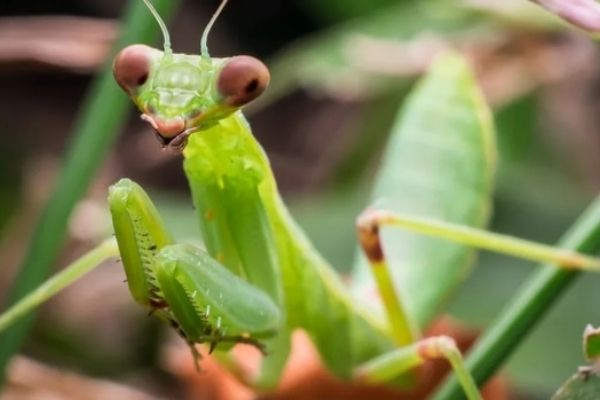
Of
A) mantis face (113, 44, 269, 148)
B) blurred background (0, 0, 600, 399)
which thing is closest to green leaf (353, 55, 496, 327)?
blurred background (0, 0, 600, 399)

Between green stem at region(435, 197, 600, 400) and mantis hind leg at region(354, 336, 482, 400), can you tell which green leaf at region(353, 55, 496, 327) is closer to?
mantis hind leg at region(354, 336, 482, 400)

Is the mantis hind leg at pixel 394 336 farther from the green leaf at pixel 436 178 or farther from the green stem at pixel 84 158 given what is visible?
the green stem at pixel 84 158

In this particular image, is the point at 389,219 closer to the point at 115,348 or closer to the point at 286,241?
the point at 286,241

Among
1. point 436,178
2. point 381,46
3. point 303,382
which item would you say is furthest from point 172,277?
point 381,46

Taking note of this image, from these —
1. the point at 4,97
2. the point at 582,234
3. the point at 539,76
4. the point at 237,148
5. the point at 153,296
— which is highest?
the point at 4,97

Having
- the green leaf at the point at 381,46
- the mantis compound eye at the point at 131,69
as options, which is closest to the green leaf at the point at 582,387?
the mantis compound eye at the point at 131,69

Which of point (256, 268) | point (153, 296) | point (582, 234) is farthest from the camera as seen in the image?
point (256, 268)

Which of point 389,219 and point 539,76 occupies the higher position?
point 539,76

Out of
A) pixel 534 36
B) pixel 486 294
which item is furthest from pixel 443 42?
pixel 486 294
